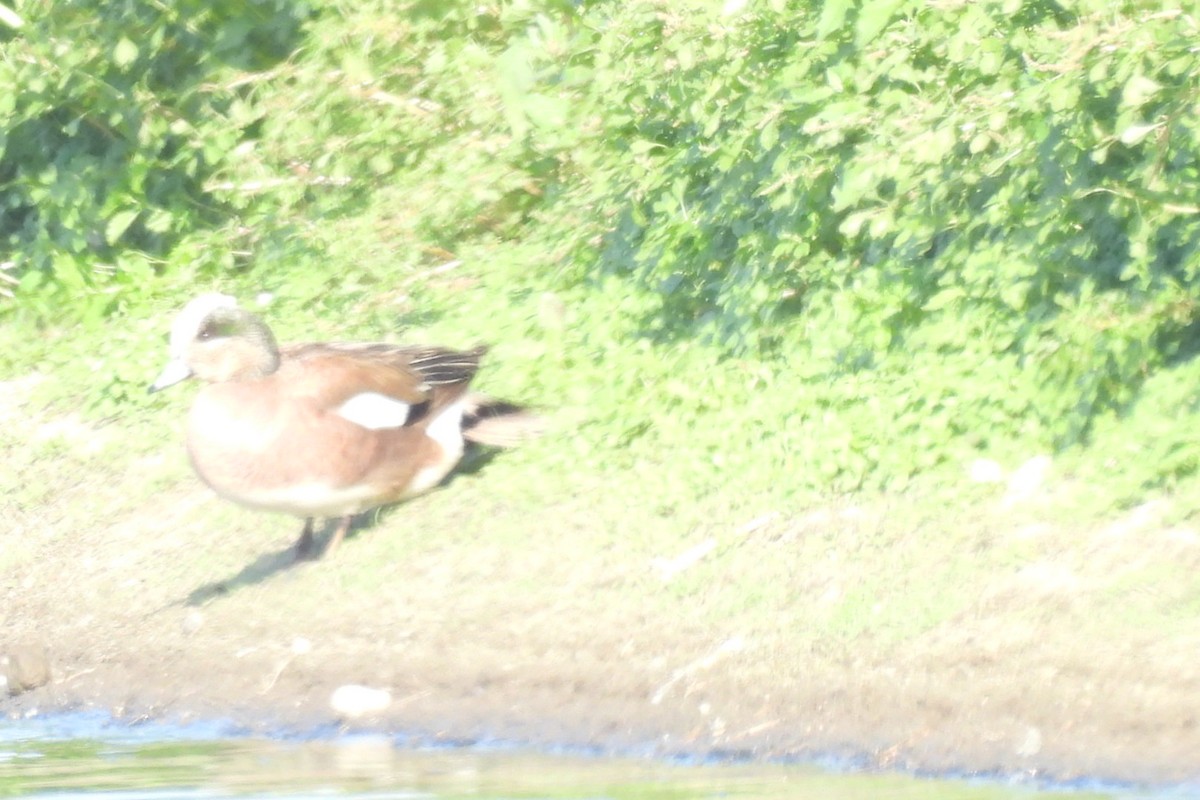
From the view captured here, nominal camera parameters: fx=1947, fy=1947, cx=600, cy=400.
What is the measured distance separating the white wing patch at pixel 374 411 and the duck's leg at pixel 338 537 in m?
0.37

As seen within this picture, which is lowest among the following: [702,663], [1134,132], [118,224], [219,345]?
[118,224]

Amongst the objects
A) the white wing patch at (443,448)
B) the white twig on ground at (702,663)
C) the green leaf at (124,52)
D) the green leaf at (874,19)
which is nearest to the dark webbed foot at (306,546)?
the white wing patch at (443,448)

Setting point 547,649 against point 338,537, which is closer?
point 547,649

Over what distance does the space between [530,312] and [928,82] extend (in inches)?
91.2

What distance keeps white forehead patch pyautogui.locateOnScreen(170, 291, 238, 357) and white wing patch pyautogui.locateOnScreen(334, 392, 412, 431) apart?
21.5 inches

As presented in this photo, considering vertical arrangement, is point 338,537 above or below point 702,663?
below

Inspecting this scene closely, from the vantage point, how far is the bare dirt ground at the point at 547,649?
4676 mm

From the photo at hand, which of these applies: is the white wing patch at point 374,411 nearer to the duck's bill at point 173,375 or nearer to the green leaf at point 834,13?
the duck's bill at point 173,375

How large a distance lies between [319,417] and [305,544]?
533 millimetres

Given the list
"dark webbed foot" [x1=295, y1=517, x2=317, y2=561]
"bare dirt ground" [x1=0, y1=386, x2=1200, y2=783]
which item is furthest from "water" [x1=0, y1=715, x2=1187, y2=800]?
"dark webbed foot" [x1=295, y1=517, x2=317, y2=561]

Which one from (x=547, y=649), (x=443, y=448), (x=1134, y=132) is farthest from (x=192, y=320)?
(x=1134, y=132)

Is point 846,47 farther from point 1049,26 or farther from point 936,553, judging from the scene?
point 936,553

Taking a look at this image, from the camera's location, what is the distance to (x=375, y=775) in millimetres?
4887

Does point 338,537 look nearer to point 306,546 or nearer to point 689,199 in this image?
point 306,546
